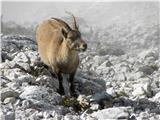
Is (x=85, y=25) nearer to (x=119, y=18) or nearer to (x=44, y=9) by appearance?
(x=119, y=18)

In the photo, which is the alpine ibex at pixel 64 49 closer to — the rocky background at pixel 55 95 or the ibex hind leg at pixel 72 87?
the ibex hind leg at pixel 72 87

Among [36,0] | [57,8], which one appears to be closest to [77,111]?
[57,8]

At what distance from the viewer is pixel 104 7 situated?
209 ft

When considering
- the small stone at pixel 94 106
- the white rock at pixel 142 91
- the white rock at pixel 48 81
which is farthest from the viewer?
the white rock at pixel 142 91

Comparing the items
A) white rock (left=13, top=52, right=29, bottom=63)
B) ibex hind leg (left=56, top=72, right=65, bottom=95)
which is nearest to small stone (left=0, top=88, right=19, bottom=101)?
ibex hind leg (left=56, top=72, right=65, bottom=95)

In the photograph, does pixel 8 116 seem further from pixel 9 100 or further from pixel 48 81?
pixel 48 81

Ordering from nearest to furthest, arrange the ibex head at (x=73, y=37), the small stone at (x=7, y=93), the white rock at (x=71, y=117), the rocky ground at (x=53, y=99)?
the white rock at (x=71, y=117)
the rocky ground at (x=53, y=99)
the small stone at (x=7, y=93)
the ibex head at (x=73, y=37)

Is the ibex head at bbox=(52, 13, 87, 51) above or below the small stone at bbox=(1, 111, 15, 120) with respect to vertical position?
above

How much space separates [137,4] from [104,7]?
502 cm

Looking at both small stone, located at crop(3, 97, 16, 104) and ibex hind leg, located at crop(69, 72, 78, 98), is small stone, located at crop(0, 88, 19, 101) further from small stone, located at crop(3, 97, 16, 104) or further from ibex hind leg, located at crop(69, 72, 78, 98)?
ibex hind leg, located at crop(69, 72, 78, 98)

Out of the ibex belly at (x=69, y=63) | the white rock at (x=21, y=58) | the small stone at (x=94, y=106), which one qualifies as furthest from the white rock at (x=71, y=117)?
the white rock at (x=21, y=58)

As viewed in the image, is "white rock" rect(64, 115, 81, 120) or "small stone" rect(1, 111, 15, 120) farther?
"white rock" rect(64, 115, 81, 120)

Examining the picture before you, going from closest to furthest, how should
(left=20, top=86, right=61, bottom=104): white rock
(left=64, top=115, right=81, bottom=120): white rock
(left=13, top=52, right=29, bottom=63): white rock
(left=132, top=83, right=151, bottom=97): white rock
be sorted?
(left=64, top=115, right=81, bottom=120): white rock → (left=20, top=86, right=61, bottom=104): white rock → (left=132, top=83, right=151, bottom=97): white rock → (left=13, top=52, right=29, bottom=63): white rock

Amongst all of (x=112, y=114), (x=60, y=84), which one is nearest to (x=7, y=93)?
(x=60, y=84)
